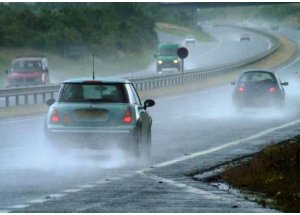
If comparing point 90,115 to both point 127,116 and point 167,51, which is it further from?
point 167,51

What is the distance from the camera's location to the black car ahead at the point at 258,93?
41.3m

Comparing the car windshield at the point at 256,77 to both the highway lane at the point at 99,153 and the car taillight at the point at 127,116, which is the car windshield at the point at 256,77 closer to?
the highway lane at the point at 99,153

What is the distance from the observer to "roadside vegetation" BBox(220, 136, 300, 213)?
1480cm

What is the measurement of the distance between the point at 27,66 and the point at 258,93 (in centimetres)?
1864

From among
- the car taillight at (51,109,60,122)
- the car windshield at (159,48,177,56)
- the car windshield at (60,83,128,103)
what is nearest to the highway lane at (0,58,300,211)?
the car taillight at (51,109,60,122)

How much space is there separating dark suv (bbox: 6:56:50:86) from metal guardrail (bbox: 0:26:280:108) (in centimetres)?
127

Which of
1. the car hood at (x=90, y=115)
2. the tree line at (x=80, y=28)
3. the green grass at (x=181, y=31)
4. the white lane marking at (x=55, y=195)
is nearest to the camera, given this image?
the white lane marking at (x=55, y=195)

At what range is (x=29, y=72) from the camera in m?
57.1

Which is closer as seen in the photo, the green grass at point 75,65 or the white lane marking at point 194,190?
the white lane marking at point 194,190

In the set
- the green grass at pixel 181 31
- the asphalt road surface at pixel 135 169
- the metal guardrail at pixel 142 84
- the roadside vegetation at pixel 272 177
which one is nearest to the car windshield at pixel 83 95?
the asphalt road surface at pixel 135 169

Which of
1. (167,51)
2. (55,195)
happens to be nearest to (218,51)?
(167,51)

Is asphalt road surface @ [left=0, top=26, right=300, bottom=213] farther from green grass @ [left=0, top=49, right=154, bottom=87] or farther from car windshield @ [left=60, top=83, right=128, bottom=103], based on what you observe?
green grass @ [left=0, top=49, right=154, bottom=87]

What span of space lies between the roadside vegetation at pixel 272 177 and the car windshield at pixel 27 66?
3571cm

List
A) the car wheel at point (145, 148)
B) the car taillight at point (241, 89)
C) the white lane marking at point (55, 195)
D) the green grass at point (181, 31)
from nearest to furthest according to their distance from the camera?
the white lane marking at point (55, 195) → the car wheel at point (145, 148) → the car taillight at point (241, 89) → the green grass at point (181, 31)
